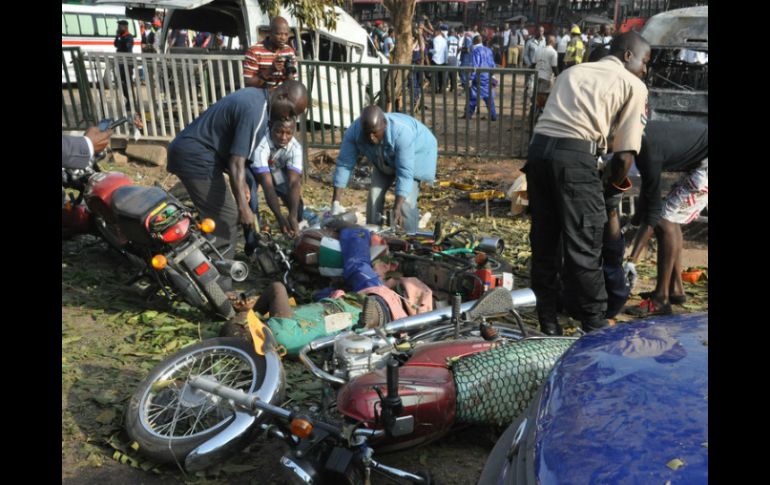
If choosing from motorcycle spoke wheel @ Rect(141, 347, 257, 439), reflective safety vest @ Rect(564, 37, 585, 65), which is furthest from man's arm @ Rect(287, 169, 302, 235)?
reflective safety vest @ Rect(564, 37, 585, 65)

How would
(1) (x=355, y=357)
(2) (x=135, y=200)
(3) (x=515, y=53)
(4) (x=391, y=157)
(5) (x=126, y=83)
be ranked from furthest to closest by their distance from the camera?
(3) (x=515, y=53) < (5) (x=126, y=83) < (4) (x=391, y=157) < (2) (x=135, y=200) < (1) (x=355, y=357)

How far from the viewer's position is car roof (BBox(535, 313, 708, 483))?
5.87 feet

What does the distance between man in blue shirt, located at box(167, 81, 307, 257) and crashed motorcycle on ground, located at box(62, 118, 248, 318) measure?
0.55 meters

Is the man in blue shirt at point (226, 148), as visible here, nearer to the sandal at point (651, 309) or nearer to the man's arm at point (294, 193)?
the man's arm at point (294, 193)

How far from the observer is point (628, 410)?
6.56ft

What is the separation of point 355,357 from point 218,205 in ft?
8.90

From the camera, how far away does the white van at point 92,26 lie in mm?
20609

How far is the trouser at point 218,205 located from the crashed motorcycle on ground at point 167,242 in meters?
0.59

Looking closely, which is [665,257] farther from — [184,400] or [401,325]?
[184,400]

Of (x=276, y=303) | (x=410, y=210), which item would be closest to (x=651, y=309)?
(x=410, y=210)

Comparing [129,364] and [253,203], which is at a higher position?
[253,203]

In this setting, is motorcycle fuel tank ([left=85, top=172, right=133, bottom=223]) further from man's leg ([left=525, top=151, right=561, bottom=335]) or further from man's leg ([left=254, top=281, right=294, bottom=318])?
man's leg ([left=525, top=151, right=561, bottom=335])

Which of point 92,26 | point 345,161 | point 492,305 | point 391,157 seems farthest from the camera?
point 92,26
